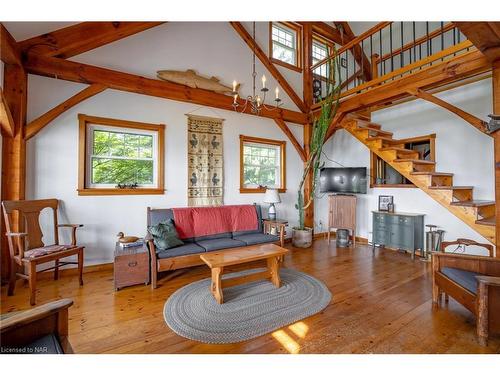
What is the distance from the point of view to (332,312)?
216cm

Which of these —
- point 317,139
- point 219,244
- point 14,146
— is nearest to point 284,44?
point 317,139

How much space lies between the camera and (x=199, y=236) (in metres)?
3.49

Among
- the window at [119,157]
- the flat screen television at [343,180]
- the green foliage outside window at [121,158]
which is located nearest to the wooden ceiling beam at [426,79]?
the flat screen television at [343,180]

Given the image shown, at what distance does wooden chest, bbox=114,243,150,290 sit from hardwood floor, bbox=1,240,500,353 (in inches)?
3.8

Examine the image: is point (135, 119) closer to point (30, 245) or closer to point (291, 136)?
point (30, 245)

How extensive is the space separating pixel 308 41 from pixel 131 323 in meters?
6.12

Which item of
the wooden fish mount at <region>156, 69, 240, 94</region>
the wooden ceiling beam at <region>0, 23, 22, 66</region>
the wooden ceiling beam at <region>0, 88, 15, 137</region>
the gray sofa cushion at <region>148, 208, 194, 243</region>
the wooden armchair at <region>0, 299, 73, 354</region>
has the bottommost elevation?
the wooden armchair at <region>0, 299, 73, 354</region>

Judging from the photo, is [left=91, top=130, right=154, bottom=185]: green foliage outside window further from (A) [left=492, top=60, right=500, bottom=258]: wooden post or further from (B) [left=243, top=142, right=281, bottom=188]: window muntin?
(A) [left=492, top=60, right=500, bottom=258]: wooden post

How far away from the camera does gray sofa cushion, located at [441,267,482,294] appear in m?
1.86

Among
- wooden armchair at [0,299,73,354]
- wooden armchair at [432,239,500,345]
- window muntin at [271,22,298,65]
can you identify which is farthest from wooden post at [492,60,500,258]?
wooden armchair at [0,299,73,354]

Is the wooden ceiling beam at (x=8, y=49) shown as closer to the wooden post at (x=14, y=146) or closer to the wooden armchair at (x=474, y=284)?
the wooden post at (x=14, y=146)

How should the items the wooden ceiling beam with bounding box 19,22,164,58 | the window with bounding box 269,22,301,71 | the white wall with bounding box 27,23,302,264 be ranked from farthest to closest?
the window with bounding box 269,22,301,71 → the white wall with bounding box 27,23,302,264 → the wooden ceiling beam with bounding box 19,22,164,58
